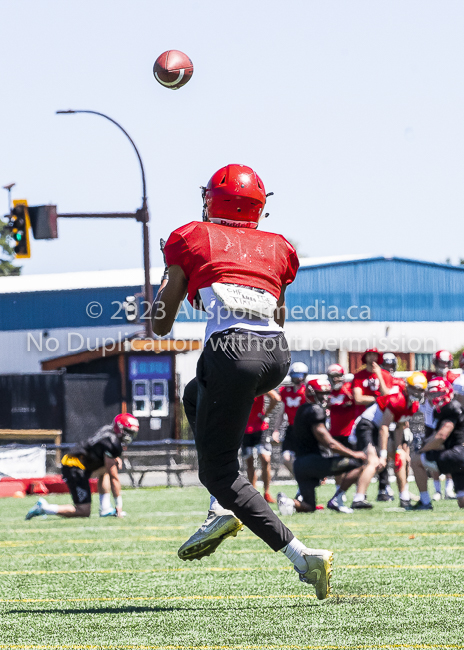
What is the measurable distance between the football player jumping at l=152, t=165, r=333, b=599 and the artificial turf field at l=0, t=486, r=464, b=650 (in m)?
0.39

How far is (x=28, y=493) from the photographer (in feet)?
65.8

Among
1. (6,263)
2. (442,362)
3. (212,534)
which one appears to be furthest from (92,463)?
(6,263)

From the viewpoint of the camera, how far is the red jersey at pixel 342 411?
14.4 meters

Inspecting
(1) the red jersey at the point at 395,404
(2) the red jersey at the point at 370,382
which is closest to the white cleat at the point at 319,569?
(1) the red jersey at the point at 395,404

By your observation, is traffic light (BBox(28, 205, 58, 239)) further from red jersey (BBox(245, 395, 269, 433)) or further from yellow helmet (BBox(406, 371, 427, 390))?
yellow helmet (BBox(406, 371, 427, 390))

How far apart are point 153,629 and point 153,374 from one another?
2834 centimetres

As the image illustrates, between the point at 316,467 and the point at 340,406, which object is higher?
the point at 340,406

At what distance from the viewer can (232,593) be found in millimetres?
5648

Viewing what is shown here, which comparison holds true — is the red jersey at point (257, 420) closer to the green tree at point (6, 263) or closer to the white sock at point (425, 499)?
the white sock at point (425, 499)

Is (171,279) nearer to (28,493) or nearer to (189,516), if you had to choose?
(189,516)

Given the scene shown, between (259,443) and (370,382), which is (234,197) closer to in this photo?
(370,382)

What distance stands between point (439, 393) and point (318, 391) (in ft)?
5.65

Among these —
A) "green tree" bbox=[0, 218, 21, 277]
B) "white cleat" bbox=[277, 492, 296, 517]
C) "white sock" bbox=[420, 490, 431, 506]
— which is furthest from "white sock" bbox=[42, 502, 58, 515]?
"green tree" bbox=[0, 218, 21, 277]

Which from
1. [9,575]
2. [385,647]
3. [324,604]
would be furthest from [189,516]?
[385,647]
